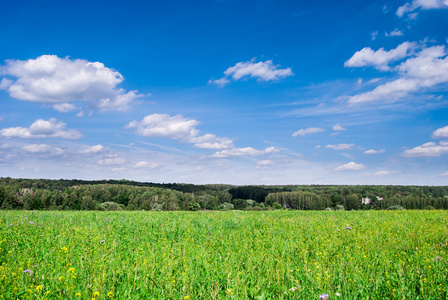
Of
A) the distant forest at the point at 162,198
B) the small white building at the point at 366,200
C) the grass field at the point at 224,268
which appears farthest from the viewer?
the small white building at the point at 366,200

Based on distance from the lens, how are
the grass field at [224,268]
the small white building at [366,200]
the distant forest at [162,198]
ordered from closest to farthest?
1. the grass field at [224,268]
2. the distant forest at [162,198]
3. the small white building at [366,200]

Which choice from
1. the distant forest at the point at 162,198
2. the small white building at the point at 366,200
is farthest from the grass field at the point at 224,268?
the small white building at the point at 366,200

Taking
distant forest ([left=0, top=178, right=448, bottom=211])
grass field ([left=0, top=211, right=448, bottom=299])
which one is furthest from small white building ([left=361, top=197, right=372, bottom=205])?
grass field ([left=0, top=211, right=448, bottom=299])

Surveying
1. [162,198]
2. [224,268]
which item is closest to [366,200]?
[162,198]

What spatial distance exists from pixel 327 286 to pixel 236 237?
452 centimetres

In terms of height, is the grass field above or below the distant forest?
above

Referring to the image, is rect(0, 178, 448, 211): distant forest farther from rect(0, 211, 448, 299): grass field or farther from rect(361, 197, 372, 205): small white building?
rect(0, 211, 448, 299): grass field

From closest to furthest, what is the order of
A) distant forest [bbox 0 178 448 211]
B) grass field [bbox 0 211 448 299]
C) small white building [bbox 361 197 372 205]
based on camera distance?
grass field [bbox 0 211 448 299] → distant forest [bbox 0 178 448 211] → small white building [bbox 361 197 372 205]

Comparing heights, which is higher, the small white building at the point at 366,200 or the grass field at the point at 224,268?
the grass field at the point at 224,268

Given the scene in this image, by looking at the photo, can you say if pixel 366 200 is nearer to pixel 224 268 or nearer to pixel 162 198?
pixel 162 198

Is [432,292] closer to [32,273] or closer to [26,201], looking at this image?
[32,273]

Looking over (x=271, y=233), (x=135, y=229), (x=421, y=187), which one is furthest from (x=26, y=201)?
(x=421, y=187)

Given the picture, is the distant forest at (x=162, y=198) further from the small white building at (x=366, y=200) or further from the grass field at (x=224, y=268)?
the grass field at (x=224, y=268)

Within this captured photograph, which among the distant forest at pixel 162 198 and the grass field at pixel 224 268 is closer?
A: the grass field at pixel 224 268
